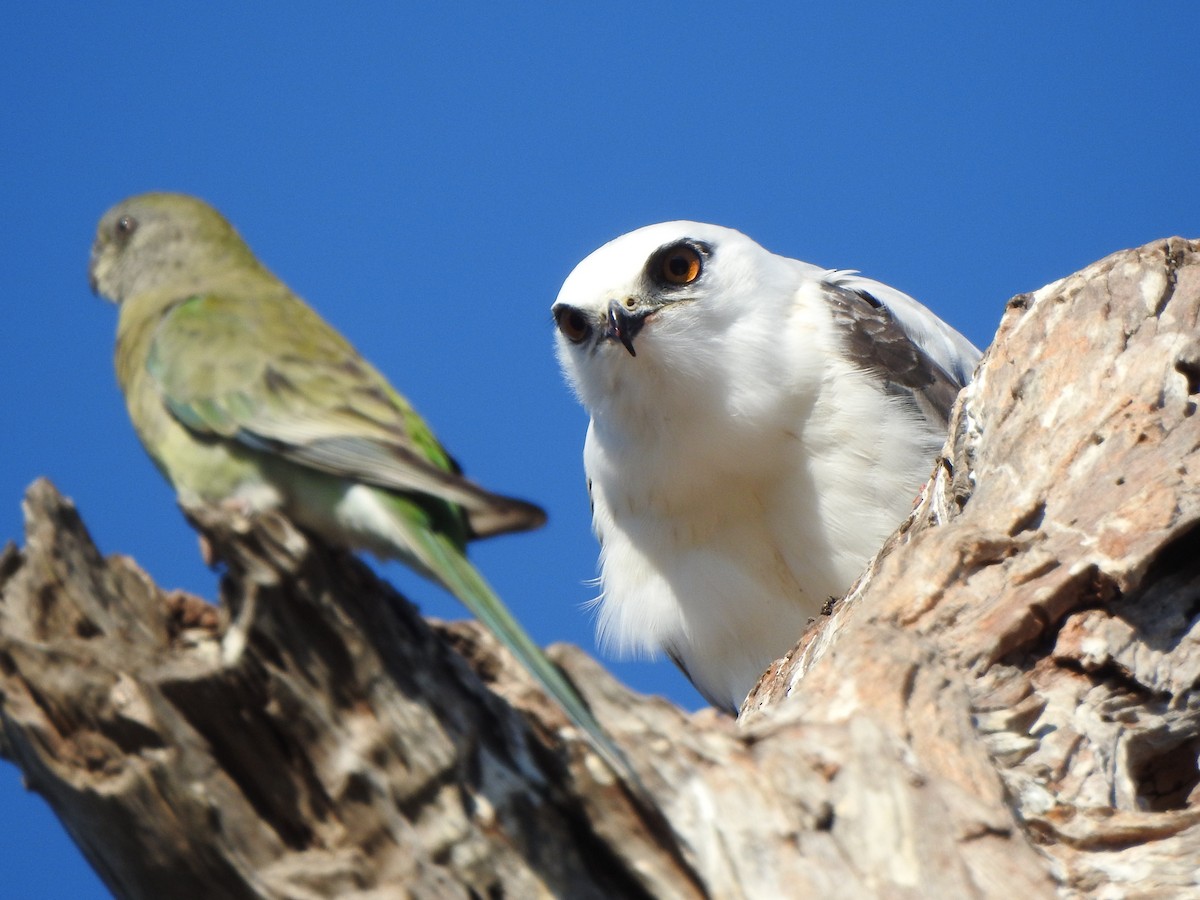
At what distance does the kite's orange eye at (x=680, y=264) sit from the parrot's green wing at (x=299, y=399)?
3.85 meters

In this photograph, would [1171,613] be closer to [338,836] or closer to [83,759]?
[338,836]

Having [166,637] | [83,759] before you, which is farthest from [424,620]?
[83,759]

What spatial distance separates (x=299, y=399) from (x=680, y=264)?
4527mm

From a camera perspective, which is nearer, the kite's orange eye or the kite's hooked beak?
the kite's hooked beak

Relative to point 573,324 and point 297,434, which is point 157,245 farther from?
point 573,324

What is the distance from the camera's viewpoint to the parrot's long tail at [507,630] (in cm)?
307

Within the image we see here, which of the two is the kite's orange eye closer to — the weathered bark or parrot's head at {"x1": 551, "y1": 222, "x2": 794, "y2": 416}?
parrot's head at {"x1": 551, "y1": 222, "x2": 794, "y2": 416}

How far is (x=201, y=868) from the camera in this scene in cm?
328

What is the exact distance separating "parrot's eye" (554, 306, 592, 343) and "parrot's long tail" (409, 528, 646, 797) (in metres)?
4.46

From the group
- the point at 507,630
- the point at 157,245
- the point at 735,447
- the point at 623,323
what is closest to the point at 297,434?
the point at 507,630

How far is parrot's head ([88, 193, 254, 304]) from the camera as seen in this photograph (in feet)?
14.7

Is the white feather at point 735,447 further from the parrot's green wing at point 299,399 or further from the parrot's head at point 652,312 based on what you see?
the parrot's green wing at point 299,399

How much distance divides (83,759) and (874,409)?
4.90 metres

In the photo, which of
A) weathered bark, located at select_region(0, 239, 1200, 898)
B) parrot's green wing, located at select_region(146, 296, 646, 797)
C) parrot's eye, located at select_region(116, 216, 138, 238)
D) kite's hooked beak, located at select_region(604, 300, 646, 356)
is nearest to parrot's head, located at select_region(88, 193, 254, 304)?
parrot's eye, located at select_region(116, 216, 138, 238)
